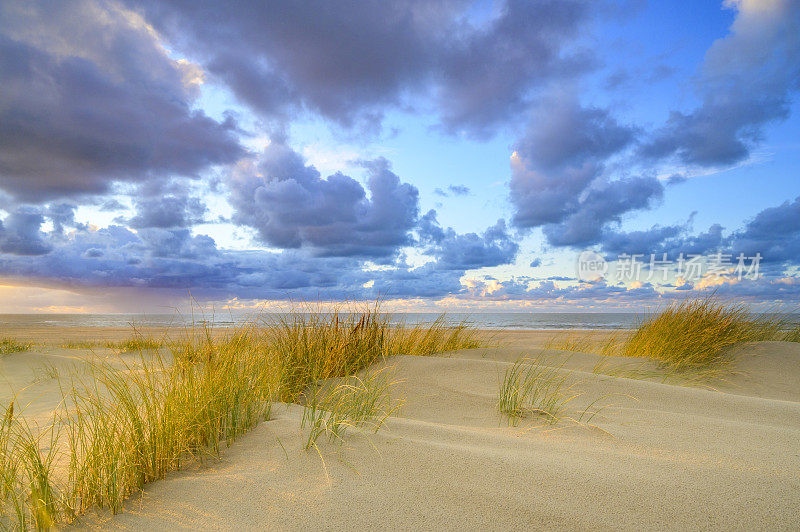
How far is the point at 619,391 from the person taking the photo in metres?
4.10

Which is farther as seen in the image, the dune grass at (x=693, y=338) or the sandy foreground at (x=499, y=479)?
the dune grass at (x=693, y=338)

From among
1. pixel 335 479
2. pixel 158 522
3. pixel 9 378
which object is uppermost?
pixel 335 479

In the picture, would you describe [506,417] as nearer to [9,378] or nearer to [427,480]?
[427,480]

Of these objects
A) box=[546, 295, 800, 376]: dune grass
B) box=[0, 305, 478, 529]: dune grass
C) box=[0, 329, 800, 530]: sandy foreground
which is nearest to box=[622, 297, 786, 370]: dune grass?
box=[546, 295, 800, 376]: dune grass

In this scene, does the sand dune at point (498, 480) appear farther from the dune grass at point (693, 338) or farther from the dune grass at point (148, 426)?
the dune grass at point (693, 338)

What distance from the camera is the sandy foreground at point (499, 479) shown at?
70.6 inches

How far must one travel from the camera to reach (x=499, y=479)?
6.73ft

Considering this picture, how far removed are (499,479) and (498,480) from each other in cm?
1

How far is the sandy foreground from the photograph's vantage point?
1.79m

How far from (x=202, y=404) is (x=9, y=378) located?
5.59 meters

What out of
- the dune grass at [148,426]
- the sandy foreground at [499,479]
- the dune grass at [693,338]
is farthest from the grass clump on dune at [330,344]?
the dune grass at [693,338]

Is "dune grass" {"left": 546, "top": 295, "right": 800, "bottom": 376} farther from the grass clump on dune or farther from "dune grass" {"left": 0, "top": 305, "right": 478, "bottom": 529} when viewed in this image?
"dune grass" {"left": 0, "top": 305, "right": 478, "bottom": 529}

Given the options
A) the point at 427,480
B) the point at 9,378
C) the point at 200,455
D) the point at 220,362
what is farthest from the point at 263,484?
the point at 9,378

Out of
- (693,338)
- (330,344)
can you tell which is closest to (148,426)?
(330,344)
